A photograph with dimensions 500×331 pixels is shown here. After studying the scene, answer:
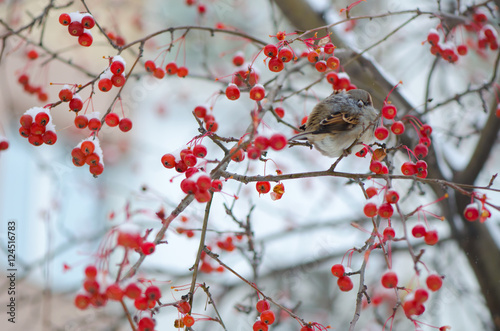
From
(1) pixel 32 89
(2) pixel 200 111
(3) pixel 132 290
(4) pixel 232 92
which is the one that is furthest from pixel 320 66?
(1) pixel 32 89

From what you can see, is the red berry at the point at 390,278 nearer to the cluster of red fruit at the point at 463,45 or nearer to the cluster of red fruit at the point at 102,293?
the cluster of red fruit at the point at 102,293

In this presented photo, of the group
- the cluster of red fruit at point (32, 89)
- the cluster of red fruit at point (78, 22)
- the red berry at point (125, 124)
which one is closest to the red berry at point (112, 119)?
the red berry at point (125, 124)

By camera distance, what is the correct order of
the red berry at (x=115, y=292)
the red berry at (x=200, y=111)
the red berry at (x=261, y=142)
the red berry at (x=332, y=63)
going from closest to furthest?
the red berry at (x=115, y=292) < the red berry at (x=261, y=142) < the red berry at (x=332, y=63) < the red berry at (x=200, y=111)

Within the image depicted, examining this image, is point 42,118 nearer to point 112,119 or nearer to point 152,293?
point 112,119

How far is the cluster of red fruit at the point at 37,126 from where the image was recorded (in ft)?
3.92

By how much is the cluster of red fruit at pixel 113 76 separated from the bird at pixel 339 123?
0.57 metres

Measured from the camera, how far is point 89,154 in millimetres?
1143

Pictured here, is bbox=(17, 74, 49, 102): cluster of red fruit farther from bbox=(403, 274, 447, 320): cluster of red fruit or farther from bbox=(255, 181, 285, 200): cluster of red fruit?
bbox=(403, 274, 447, 320): cluster of red fruit

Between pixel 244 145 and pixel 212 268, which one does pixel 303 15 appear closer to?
pixel 212 268

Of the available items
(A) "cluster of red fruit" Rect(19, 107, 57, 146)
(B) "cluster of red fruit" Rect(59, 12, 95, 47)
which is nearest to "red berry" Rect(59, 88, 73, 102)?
(A) "cluster of red fruit" Rect(19, 107, 57, 146)

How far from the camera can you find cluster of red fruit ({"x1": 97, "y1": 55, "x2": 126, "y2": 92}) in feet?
4.04

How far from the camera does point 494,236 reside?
205 centimetres

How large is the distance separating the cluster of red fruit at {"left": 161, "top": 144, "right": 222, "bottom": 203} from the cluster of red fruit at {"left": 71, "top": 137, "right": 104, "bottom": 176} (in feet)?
0.57

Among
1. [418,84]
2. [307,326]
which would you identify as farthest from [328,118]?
[418,84]
